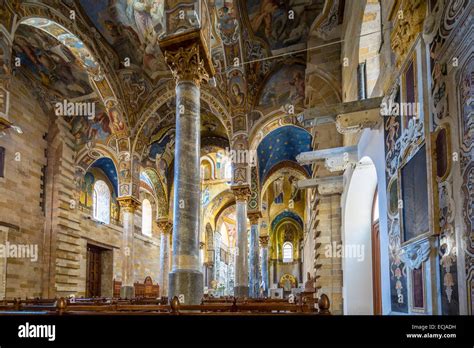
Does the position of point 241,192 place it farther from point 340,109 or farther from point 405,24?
point 405,24

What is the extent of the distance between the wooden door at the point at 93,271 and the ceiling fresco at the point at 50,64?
7863 millimetres

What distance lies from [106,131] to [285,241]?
981 inches

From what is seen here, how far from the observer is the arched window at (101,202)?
2127 centimetres

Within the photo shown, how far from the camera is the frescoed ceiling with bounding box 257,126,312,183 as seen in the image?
71.6ft

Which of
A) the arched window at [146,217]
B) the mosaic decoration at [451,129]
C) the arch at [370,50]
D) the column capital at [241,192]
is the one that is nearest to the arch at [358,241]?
the arch at [370,50]

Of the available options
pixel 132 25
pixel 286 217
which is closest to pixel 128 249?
pixel 132 25

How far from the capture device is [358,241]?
436 inches

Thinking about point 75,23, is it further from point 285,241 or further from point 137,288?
point 285,241

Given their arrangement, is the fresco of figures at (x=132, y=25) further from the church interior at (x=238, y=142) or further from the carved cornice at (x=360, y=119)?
the carved cornice at (x=360, y=119)

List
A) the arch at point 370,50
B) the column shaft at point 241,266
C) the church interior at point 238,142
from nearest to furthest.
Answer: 1. the church interior at point 238,142
2. the arch at point 370,50
3. the column shaft at point 241,266

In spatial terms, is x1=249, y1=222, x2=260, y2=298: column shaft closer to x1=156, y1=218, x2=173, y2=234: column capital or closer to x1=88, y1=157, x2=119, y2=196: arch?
x1=156, y1=218, x2=173, y2=234: column capital

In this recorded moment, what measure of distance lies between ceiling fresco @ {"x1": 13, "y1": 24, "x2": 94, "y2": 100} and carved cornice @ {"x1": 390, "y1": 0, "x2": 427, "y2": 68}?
11.4 m

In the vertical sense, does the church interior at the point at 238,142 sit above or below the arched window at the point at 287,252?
above

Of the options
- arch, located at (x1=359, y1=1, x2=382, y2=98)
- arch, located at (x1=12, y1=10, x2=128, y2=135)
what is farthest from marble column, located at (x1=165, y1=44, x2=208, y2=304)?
arch, located at (x1=12, y1=10, x2=128, y2=135)
